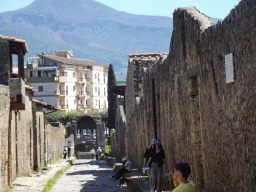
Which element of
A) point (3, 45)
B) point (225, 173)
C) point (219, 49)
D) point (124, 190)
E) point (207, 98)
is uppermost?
point (3, 45)

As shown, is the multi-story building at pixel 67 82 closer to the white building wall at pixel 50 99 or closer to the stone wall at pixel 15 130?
the white building wall at pixel 50 99

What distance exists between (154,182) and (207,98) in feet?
13.8

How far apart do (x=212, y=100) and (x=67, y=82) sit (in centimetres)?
8405

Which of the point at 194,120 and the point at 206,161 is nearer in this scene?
the point at 206,161

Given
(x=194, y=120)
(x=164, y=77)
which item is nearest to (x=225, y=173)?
(x=194, y=120)

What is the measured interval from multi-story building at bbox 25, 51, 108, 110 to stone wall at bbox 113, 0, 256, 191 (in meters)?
74.9

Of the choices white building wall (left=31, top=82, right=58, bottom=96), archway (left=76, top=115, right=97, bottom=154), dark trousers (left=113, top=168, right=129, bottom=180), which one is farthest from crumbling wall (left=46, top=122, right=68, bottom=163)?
white building wall (left=31, top=82, right=58, bottom=96)

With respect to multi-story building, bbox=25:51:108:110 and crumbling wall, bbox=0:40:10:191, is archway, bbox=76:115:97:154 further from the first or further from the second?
crumbling wall, bbox=0:40:10:191

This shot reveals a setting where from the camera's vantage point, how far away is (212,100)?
9164 millimetres

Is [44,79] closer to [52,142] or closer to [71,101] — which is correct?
[71,101]

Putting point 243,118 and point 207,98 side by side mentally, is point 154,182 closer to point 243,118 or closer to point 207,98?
point 207,98

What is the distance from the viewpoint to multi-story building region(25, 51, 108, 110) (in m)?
89.4

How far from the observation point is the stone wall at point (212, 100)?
7074 millimetres

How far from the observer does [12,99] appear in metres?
17.3
